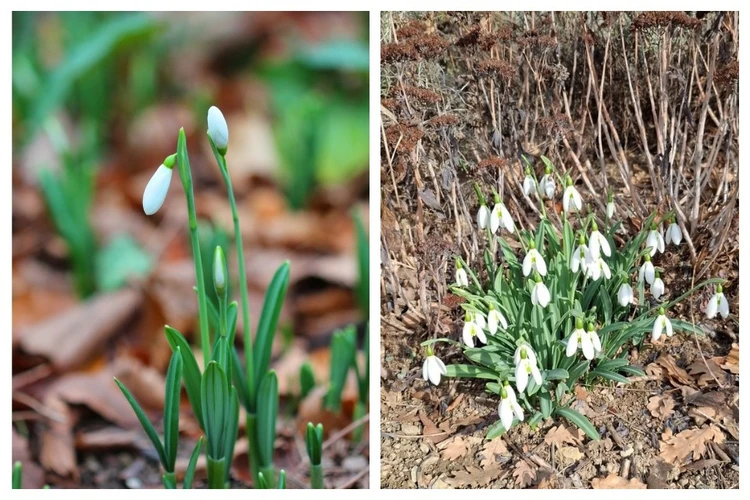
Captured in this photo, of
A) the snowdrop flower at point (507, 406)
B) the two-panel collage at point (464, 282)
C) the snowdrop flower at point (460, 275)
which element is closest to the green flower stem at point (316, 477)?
the two-panel collage at point (464, 282)

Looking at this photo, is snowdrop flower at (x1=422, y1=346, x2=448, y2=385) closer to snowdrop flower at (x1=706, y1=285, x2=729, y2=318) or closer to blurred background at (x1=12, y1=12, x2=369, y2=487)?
blurred background at (x1=12, y1=12, x2=369, y2=487)

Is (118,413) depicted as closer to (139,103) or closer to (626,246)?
(139,103)

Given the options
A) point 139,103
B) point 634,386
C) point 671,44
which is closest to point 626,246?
point 634,386

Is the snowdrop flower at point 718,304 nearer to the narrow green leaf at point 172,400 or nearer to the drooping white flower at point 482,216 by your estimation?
the drooping white flower at point 482,216

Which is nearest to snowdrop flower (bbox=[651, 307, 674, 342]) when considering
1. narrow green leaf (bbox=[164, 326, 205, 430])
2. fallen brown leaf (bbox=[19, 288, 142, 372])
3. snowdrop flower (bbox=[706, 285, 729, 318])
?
snowdrop flower (bbox=[706, 285, 729, 318])

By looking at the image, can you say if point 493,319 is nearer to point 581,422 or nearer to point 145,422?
point 581,422

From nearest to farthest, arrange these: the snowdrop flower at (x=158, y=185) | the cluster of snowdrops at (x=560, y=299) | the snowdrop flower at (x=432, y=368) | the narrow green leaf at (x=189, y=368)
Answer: the snowdrop flower at (x=158, y=185)
the narrow green leaf at (x=189, y=368)
the snowdrop flower at (x=432, y=368)
the cluster of snowdrops at (x=560, y=299)
